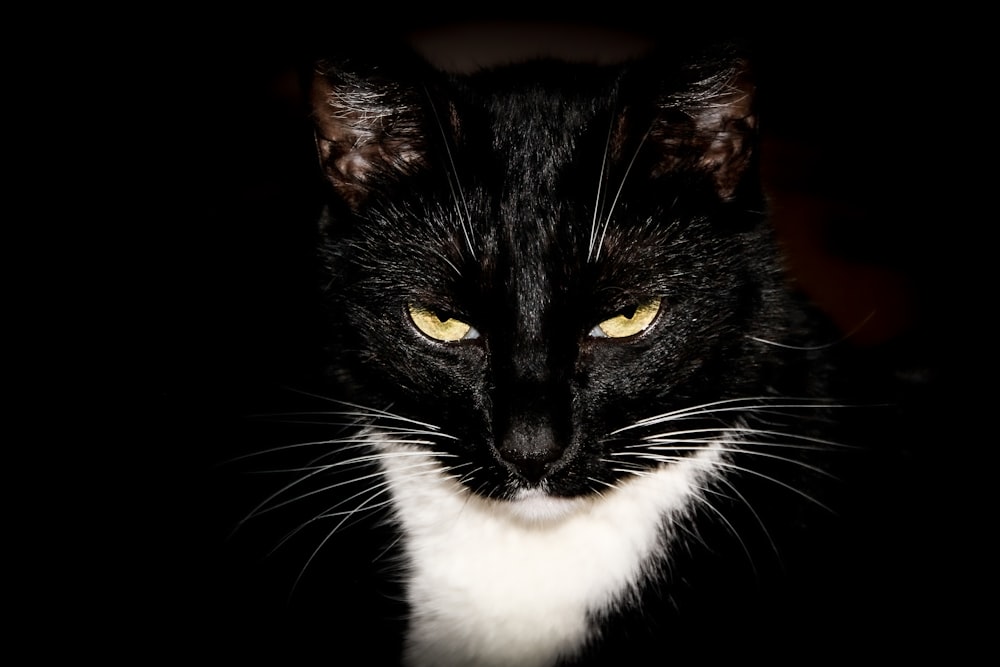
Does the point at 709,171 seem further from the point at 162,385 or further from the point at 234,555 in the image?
the point at 162,385

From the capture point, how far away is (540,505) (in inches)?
40.3

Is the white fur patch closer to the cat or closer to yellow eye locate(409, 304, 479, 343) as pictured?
the cat

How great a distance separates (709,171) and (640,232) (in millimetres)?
148

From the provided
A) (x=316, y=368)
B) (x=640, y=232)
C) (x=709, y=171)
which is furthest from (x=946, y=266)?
(x=316, y=368)

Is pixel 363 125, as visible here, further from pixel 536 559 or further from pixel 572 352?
pixel 536 559

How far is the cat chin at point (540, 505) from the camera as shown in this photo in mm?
999

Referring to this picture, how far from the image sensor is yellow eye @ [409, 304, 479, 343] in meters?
1.00

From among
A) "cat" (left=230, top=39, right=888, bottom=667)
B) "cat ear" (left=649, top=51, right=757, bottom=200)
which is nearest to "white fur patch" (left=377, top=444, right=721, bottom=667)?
"cat" (left=230, top=39, right=888, bottom=667)

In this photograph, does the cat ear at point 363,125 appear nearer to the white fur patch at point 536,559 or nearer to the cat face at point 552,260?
the cat face at point 552,260

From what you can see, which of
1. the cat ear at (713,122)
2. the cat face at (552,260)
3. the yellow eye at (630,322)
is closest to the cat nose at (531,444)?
the cat face at (552,260)

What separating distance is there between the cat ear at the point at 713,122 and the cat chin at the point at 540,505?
0.49m

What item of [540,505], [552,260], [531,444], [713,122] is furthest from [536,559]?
[713,122]

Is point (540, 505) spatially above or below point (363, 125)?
below

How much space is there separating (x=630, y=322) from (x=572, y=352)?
10cm
